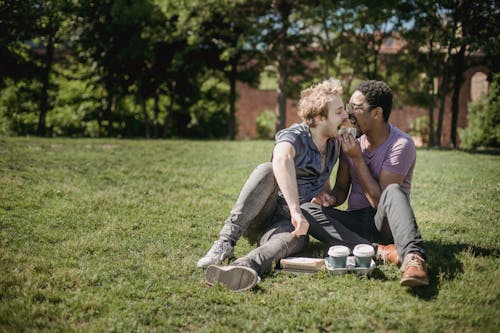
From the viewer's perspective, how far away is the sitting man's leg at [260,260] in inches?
140

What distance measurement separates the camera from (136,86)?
27.1 metres

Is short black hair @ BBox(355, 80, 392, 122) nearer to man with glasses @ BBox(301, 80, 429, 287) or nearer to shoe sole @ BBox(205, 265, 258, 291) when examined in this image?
man with glasses @ BBox(301, 80, 429, 287)

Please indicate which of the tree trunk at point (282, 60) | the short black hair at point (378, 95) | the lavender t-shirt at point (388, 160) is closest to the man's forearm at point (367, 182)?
the lavender t-shirt at point (388, 160)

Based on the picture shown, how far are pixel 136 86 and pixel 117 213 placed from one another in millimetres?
22231

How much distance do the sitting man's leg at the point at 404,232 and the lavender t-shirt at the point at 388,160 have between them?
1.24 ft

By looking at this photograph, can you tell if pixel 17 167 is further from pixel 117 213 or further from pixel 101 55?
pixel 101 55

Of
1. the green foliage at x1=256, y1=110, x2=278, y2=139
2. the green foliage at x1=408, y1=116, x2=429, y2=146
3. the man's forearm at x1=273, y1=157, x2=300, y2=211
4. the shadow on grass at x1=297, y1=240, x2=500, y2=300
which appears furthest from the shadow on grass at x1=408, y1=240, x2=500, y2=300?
the green foliage at x1=256, y1=110, x2=278, y2=139

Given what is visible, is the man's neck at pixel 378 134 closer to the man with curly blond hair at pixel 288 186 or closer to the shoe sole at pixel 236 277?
the man with curly blond hair at pixel 288 186

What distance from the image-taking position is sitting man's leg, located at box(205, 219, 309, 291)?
3.54 metres

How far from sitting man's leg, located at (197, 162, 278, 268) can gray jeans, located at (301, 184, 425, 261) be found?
0.44 meters

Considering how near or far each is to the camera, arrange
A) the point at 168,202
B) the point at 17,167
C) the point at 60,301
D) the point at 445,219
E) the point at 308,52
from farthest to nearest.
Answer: the point at 308,52
the point at 17,167
the point at 168,202
the point at 445,219
the point at 60,301

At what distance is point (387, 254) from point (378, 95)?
1405 mm

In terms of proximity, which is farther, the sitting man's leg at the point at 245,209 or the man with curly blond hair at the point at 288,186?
the sitting man's leg at the point at 245,209

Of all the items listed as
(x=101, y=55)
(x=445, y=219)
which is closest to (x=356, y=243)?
(x=445, y=219)
